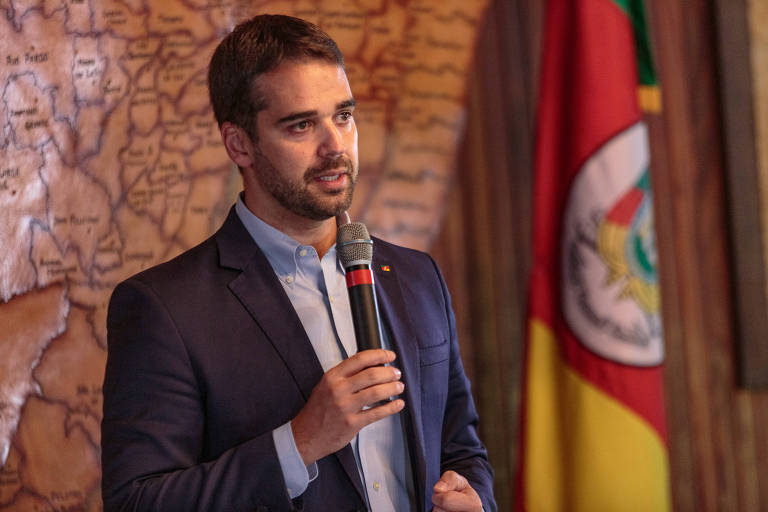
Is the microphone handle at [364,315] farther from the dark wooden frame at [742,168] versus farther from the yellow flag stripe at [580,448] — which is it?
the dark wooden frame at [742,168]

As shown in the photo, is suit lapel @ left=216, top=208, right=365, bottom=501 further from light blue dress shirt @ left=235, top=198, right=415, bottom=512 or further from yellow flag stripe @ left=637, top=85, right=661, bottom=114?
yellow flag stripe @ left=637, top=85, right=661, bottom=114

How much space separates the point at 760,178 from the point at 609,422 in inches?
45.0

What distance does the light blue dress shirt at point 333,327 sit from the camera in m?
1.37

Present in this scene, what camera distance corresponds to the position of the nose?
1.39m

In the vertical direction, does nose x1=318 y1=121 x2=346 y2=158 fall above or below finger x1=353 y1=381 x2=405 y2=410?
above

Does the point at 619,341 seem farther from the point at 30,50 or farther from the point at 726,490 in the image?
the point at 30,50

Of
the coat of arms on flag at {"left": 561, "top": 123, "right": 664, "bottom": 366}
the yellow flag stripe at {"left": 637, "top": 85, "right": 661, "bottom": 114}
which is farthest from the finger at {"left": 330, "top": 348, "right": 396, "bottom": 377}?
the yellow flag stripe at {"left": 637, "top": 85, "right": 661, "bottom": 114}

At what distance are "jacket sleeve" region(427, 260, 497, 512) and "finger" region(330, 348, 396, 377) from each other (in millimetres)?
525

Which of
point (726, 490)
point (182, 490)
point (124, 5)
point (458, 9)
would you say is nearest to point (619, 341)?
point (726, 490)

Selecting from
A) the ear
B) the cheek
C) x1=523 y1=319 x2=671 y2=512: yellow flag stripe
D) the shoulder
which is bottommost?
x1=523 y1=319 x2=671 y2=512: yellow flag stripe

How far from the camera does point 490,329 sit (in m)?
2.59

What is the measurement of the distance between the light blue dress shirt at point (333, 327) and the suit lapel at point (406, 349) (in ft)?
0.10

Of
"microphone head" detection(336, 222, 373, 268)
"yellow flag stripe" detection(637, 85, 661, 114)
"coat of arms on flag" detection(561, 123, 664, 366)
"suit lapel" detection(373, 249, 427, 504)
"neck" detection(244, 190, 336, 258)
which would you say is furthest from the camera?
"yellow flag stripe" detection(637, 85, 661, 114)

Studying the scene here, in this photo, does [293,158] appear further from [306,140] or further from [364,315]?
[364,315]
